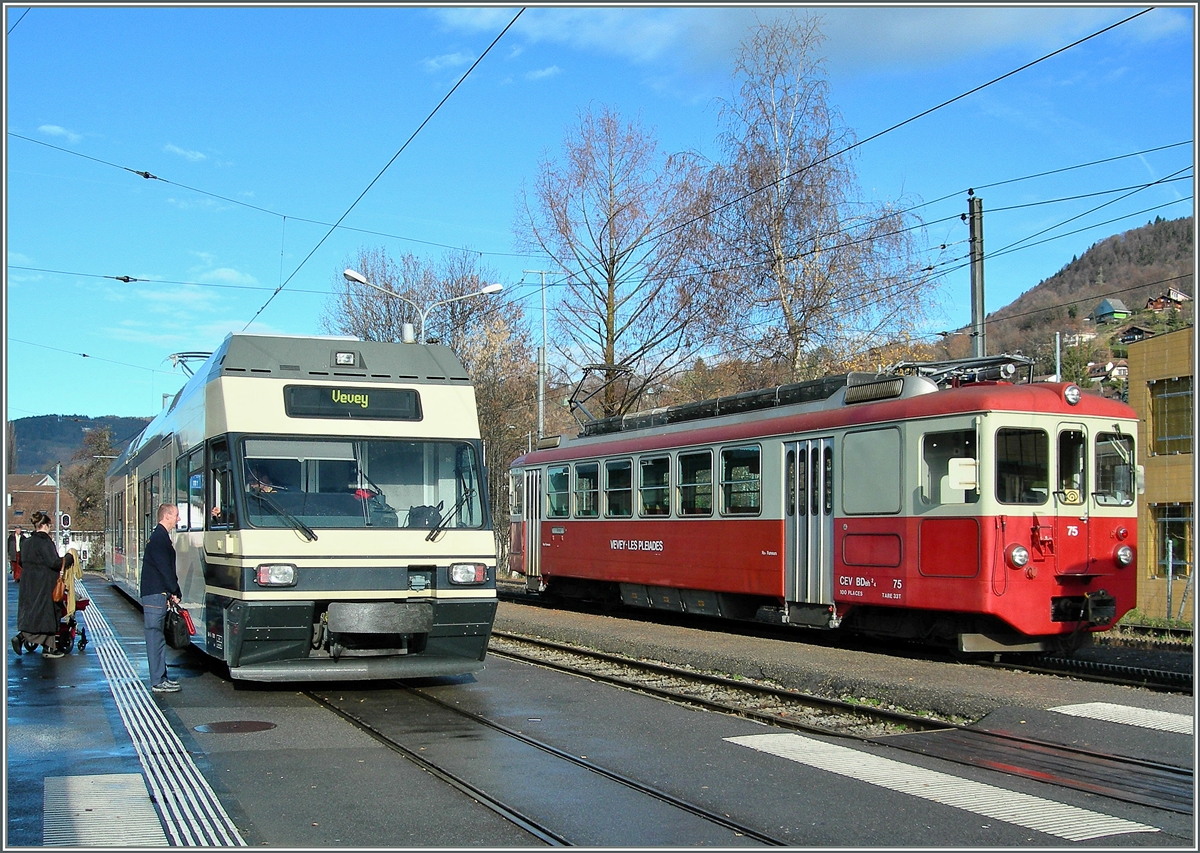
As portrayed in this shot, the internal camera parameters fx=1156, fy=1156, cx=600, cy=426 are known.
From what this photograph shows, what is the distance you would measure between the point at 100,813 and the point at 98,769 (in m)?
1.23

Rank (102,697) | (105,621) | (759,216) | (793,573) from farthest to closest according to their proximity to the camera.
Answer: (759,216)
(105,621)
(793,573)
(102,697)

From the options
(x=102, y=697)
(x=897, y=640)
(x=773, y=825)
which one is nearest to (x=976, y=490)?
(x=897, y=640)

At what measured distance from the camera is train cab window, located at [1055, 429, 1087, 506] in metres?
13.0

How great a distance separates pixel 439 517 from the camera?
10.7m

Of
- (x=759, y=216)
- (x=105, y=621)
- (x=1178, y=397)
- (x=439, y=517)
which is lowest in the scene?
(x=105, y=621)

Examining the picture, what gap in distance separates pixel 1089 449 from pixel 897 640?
13.1ft

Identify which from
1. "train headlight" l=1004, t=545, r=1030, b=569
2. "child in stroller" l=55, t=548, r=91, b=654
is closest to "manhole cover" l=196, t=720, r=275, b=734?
"child in stroller" l=55, t=548, r=91, b=654

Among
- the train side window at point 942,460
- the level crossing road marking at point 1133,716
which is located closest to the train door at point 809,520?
the train side window at point 942,460

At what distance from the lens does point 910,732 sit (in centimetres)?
927

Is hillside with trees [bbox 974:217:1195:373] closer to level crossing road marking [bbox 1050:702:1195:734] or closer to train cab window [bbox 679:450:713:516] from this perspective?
train cab window [bbox 679:450:713:516]

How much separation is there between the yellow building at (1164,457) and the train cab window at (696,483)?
556 inches

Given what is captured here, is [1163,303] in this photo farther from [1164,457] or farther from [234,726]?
[234,726]

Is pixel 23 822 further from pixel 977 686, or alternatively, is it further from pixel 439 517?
pixel 977 686

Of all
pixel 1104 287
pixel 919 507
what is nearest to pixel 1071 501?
pixel 919 507
